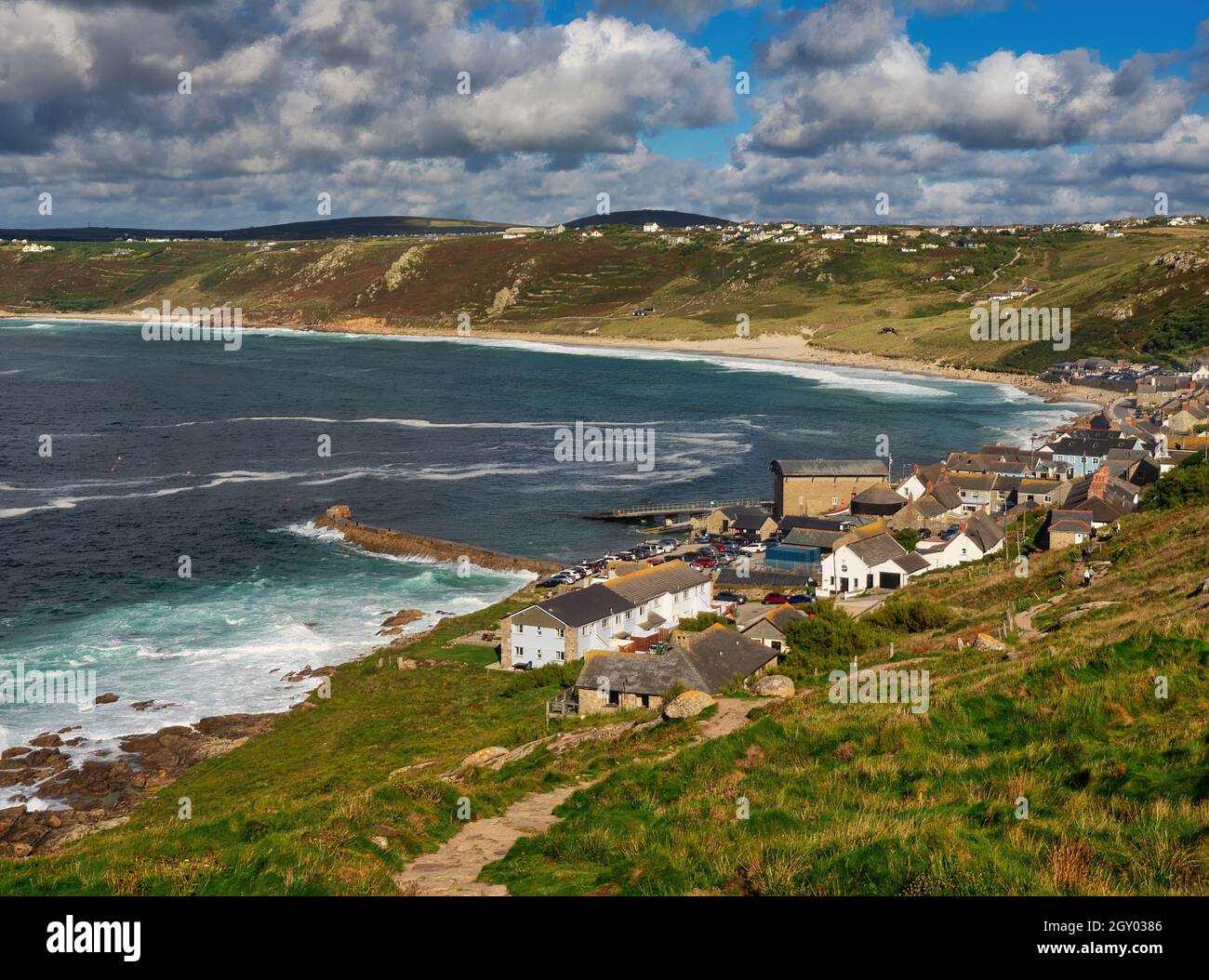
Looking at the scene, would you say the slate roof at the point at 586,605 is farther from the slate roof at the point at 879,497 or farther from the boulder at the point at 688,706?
the slate roof at the point at 879,497

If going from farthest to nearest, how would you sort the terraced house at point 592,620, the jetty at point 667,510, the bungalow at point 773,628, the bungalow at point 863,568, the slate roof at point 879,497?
the jetty at point 667,510 → the slate roof at point 879,497 → the bungalow at point 863,568 → the terraced house at point 592,620 → the bungalow at point 773,628

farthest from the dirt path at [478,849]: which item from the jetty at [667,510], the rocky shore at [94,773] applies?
the jetty at [667,510]

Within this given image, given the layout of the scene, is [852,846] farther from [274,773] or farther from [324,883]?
[274,773]

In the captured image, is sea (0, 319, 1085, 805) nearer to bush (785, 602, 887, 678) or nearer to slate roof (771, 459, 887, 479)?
slate roof (771, 459, 887, 479)

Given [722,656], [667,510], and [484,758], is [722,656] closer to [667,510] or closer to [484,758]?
[484,758]

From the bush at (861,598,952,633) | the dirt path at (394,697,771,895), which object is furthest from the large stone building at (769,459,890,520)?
the dirt path at (394,697,771,895)
